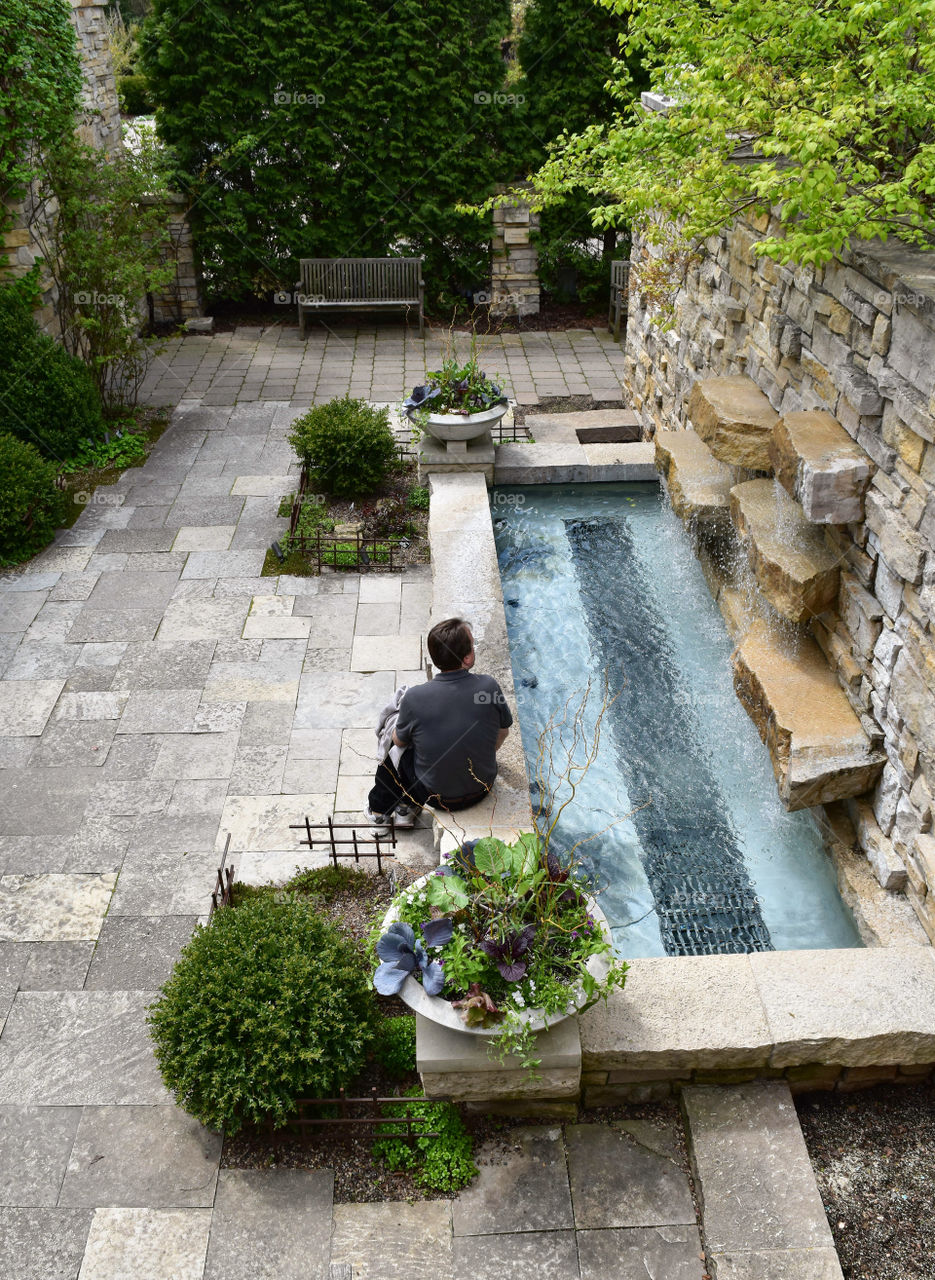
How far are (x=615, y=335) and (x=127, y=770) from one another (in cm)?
819

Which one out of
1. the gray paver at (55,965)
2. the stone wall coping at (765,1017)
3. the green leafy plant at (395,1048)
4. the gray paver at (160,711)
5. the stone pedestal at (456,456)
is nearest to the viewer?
the stone wall coping at (765,1017)

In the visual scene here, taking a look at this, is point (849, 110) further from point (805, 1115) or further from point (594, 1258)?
point (594, 1258)

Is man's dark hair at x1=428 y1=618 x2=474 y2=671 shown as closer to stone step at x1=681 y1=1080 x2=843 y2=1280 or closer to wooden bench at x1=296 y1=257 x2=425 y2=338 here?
stone step at x1=681 y1=1080 x2=843 y2=1280

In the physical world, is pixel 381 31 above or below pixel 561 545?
above

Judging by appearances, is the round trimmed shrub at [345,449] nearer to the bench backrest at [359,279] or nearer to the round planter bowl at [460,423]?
the round planter bowl at [460,423]

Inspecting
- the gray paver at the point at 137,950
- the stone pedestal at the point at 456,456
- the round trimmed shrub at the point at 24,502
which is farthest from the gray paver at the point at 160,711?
the stone pedestal at the point at 456,456

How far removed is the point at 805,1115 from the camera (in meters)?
3.54

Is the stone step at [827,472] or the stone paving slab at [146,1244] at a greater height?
the stone step at [827,472]

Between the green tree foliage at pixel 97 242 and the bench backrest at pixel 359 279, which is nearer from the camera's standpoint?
the green tree foliage at pixel 97 242

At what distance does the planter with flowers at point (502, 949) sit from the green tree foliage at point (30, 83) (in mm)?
6944

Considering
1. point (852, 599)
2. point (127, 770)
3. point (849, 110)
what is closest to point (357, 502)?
point (127, 770)

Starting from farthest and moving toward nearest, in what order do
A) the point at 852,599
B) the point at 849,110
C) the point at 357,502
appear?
the point at 357,502 → the point at 852,599 → the point at 849,110

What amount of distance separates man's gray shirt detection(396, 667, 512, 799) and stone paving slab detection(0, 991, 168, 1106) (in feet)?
4.67

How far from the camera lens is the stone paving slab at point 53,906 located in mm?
4328
